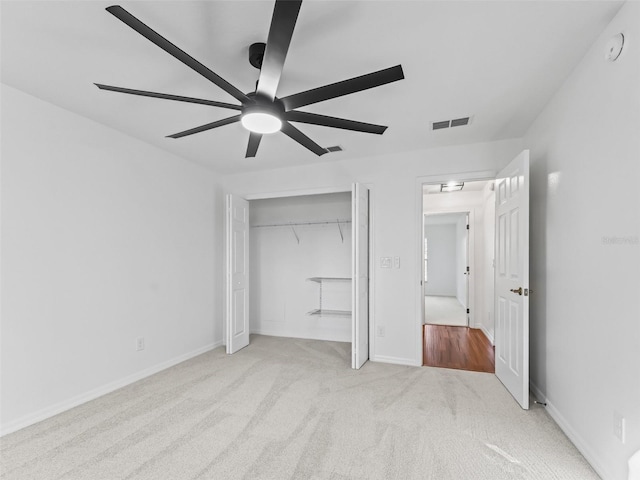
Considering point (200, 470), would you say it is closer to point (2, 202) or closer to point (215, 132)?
point (2, 202)

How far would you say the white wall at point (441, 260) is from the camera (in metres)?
10.2

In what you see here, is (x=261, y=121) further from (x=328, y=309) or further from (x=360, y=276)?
(x=328, y=309)

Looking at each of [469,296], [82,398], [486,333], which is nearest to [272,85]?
[82,398]

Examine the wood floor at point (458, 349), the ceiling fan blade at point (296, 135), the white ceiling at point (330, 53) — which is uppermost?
the white ceiling at point (330, 53)

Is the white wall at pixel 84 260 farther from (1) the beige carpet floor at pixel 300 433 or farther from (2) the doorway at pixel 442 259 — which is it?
(2) the doorway at pixel 442 259

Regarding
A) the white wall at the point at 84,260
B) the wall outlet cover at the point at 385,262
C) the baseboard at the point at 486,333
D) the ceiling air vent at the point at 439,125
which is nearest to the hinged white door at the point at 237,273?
the white wall at the point at 84,260

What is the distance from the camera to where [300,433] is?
2.25 metres

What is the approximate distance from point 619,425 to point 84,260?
12.9ft

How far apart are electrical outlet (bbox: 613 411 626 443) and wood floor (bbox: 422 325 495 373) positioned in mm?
1872

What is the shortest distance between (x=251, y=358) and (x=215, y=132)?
104 inches

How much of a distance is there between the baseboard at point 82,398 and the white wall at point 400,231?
7.86 ft

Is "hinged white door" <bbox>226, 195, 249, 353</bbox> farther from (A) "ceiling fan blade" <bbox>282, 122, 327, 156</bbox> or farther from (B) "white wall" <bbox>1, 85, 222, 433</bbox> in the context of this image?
(A) "ceiling fan blade" <bbox>282, 122, 327, 156</bbox>

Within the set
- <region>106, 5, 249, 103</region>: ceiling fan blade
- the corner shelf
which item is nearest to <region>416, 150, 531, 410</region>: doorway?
the corner shelf

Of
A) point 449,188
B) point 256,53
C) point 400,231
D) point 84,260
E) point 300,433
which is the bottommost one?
point 300,433
